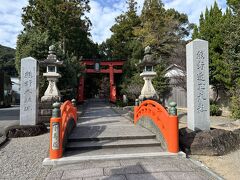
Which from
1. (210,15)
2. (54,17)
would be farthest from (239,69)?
(54,17)

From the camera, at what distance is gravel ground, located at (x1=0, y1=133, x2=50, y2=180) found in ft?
13.3

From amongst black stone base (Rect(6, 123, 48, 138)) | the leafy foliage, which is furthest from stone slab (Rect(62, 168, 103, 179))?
the leafy foliage

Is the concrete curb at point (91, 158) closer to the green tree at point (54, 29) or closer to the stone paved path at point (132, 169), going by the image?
the stone paved path at point (132, 169)

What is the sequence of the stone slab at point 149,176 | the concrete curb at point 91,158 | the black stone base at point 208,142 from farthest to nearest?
the black stone base at point 208,142, the concrete curb at point 91,158, the stone slab at point 149,176

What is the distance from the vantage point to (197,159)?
4988 millimetres

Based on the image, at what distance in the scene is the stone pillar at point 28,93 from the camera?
7574 millimetres

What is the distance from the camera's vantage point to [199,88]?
587 cm

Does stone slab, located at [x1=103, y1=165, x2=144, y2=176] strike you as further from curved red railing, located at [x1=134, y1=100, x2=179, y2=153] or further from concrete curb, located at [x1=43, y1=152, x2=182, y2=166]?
curved red railing, located at [x1=134, y1=100, x2=179, y2=153]

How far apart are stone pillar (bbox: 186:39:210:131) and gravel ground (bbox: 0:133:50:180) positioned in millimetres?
4245

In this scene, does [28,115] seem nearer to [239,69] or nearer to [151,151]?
[151,151]

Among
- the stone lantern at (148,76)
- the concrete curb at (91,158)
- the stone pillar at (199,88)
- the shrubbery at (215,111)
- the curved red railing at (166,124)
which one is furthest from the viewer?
the shrubbery at (215,111)

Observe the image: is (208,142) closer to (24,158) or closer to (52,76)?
(24,158)

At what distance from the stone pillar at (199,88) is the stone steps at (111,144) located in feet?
4.63

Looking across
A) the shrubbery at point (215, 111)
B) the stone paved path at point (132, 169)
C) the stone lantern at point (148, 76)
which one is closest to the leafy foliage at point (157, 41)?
the shrubbery at point (215, 111)
